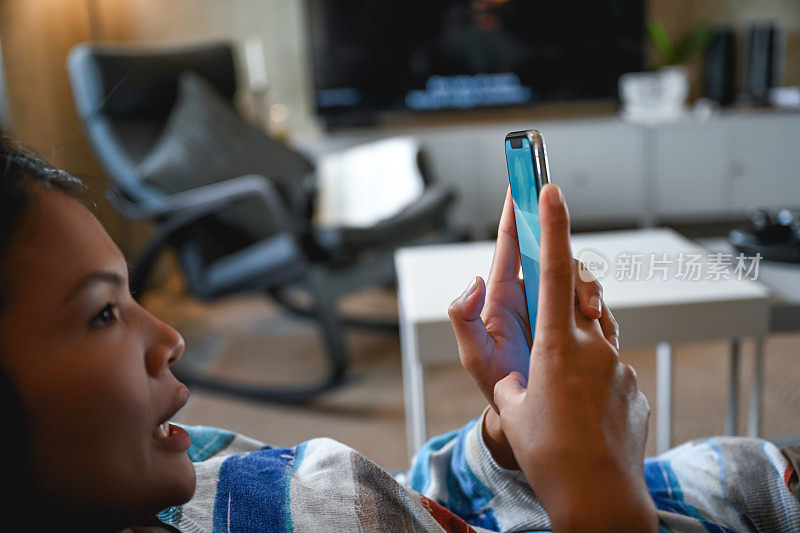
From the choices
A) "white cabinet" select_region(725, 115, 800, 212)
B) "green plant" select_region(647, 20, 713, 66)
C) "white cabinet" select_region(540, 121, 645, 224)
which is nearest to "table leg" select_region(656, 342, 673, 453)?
"white cabinet" select_region(540, 121, 645, 224)

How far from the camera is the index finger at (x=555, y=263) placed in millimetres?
275

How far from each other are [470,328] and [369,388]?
1356 mm

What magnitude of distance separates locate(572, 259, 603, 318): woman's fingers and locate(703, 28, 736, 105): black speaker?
Result: 280 centimetres

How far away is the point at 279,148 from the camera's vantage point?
2.20m

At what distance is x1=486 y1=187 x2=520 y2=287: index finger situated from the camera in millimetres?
359

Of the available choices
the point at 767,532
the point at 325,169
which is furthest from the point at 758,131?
the point at 767,532

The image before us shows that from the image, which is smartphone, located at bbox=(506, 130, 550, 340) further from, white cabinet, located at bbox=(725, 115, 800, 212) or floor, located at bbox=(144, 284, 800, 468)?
white cabinet, located at bbox=(725, 115, 800, 212)

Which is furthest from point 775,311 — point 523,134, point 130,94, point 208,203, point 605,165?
point 605,165

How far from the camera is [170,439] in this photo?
318mm

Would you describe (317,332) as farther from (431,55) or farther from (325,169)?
(431,55)

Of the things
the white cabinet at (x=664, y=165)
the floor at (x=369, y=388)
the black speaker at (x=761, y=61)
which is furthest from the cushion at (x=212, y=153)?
the black speaker at (x=761, y=61)

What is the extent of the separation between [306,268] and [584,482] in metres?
1.34

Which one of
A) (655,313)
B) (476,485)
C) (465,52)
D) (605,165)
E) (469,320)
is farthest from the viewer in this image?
(465,52)

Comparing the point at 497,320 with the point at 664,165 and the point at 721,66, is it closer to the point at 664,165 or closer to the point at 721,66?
the point at 664,165
